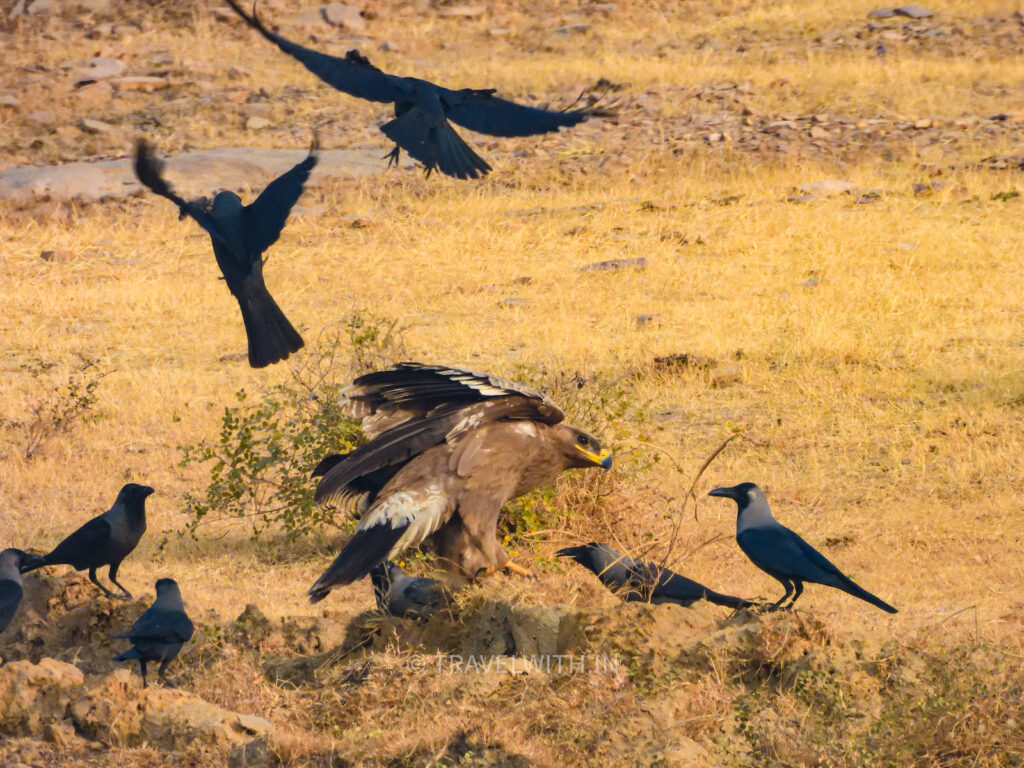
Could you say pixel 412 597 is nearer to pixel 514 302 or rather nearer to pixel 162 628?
pixel 162 628

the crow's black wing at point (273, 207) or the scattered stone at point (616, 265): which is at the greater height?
the crow's black wing at point (273, 207)

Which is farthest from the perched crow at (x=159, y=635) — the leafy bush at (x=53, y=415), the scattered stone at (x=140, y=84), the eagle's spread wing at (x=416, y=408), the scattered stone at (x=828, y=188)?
the scattered stone at (x=140, y=84)

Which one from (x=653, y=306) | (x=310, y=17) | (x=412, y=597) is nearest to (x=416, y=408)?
(x=412, y=597)

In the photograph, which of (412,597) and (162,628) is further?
(412,597)

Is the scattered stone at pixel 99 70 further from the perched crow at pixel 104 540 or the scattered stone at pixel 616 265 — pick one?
the perched crow at pixel 104 540

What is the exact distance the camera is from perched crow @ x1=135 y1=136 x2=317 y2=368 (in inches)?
281

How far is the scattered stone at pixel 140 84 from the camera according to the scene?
27.9 meters

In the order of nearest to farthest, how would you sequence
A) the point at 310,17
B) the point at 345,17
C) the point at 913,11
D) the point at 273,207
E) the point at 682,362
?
the point at 273,207
the point at 682,362
the point at 913,11
the point at 310,17
the point at 345,17

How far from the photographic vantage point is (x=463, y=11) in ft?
110

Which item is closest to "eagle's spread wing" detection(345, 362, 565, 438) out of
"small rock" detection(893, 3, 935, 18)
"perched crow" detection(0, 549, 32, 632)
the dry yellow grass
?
the dry yellow grass

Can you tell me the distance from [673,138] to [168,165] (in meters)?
8.45

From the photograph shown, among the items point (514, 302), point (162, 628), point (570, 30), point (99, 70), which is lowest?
point (514, 302)

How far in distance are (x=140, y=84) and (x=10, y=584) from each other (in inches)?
Result: 917

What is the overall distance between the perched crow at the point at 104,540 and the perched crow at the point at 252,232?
999mm
